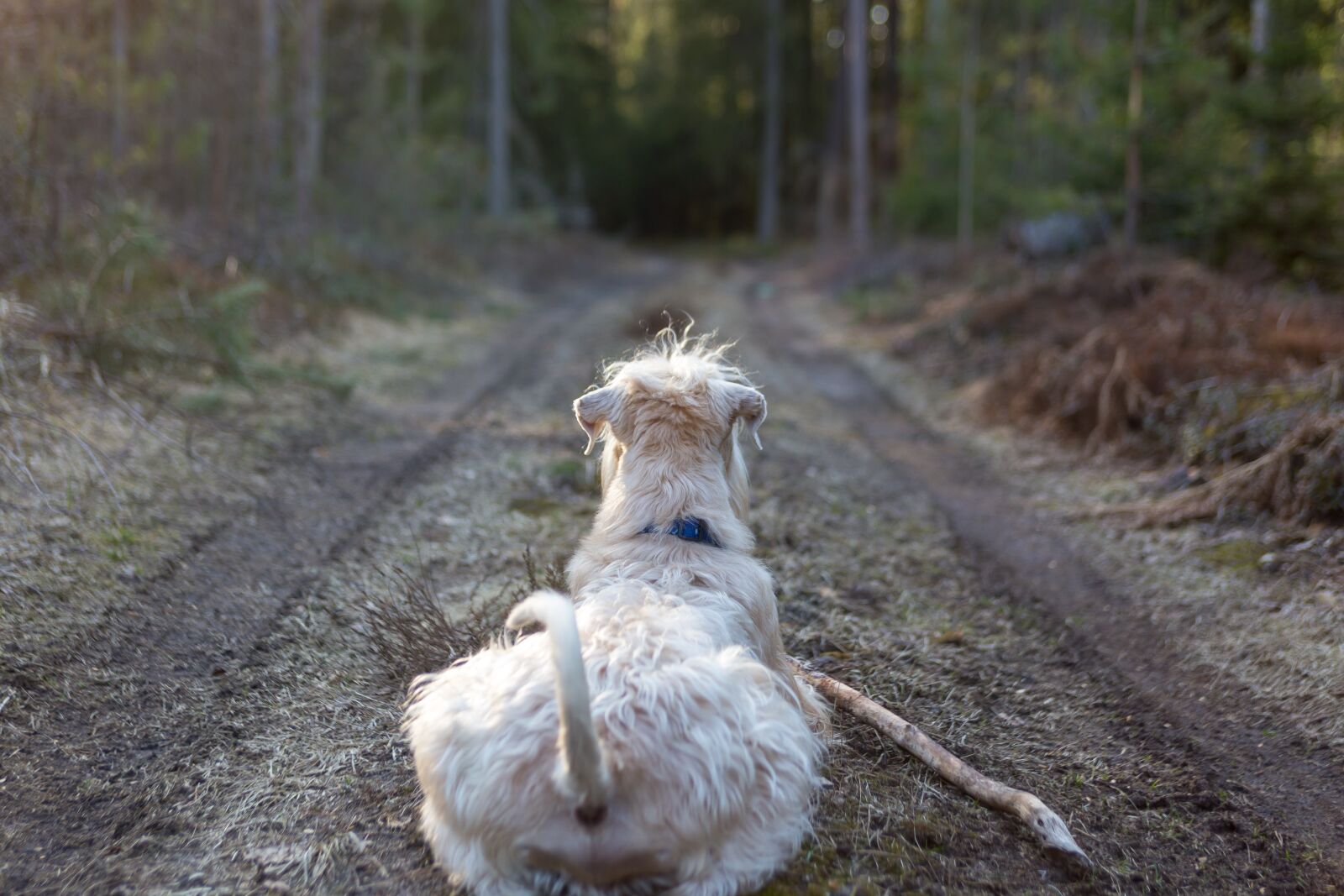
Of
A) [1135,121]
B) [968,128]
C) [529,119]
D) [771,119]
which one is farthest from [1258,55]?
[771,119]

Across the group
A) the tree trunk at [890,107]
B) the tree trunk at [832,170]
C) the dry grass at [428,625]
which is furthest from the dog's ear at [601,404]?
the tree trunk at [832,170]

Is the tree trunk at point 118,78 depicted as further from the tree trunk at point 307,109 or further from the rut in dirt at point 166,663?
the rut in dirt at point 166,663

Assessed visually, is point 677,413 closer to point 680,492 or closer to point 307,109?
point 680,492

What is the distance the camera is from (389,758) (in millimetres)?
3680

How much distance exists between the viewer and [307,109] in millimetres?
14219

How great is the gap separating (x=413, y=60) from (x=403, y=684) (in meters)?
19.9

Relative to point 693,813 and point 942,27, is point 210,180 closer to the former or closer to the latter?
point 693,813

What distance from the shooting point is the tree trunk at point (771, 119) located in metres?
38.7

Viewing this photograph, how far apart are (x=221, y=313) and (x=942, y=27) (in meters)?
19.4

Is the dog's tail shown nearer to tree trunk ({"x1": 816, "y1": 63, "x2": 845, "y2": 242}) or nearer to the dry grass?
the dry grass

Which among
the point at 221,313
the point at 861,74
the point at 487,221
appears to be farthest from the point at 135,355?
the point at 861,74

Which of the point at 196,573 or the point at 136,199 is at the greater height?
the point at 136,199

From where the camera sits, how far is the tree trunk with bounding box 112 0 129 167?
10.6 metres

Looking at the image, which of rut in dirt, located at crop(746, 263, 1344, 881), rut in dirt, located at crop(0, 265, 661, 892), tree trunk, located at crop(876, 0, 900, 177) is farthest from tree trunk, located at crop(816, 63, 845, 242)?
rut in dirt, located at crop(0, 265, 661, 892)
